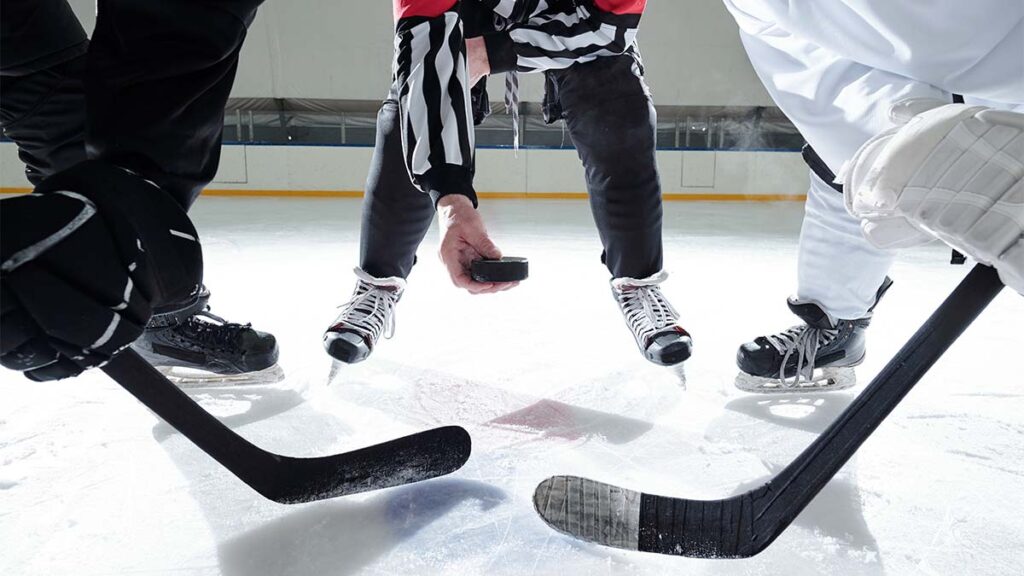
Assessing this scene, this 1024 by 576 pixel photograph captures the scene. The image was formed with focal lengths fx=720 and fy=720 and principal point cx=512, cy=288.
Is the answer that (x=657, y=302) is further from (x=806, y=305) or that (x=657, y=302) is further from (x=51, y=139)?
(x=51, y=139)

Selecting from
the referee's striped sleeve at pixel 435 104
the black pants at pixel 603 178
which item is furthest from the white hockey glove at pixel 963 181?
the black pants at pixel 603 178

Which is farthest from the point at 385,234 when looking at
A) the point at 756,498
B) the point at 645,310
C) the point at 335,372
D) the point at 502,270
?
the point at 756,498

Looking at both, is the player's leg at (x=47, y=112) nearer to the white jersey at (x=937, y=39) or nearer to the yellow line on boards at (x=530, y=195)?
the white jersey at (x=937, y=39)

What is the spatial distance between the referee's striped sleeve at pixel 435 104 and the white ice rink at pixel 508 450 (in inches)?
13.4

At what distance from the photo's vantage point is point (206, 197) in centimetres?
489

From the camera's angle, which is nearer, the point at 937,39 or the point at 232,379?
the point at 937,39

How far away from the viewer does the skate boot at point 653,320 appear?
3.87 feet

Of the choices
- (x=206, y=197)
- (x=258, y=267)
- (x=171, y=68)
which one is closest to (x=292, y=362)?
(x=171, y=68)

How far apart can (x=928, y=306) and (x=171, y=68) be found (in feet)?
6.01

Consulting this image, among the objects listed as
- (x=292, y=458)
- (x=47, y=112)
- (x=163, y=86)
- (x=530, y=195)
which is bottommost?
(x=530, y=195)

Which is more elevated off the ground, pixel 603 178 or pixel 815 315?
pixel 603 178

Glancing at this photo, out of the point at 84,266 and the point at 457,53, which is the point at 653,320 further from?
the point at 84,266

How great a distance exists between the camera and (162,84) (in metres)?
0.54

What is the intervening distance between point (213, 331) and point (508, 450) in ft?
1.98
